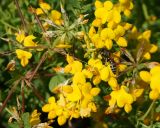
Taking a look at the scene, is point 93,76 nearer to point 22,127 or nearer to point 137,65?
point 137,65

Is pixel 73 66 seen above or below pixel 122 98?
above

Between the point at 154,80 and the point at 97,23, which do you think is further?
the point at 97,23

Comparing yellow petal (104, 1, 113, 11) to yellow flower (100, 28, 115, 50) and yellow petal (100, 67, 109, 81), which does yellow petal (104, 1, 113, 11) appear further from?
yellow petal (100, 67, 109, 81)

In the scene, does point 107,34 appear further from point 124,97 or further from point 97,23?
point 124,97

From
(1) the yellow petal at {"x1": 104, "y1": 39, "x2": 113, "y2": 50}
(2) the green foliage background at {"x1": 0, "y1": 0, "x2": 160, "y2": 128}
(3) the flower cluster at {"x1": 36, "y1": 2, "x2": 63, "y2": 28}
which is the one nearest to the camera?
(1) the yellow petal at {"x1": 104, "y1": 39, "x2": 113, "y2": 50}

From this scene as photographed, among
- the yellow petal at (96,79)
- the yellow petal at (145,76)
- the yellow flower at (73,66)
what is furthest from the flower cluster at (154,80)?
the yellow flower at (73,66)

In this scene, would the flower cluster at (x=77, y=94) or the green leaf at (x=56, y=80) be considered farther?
the green leaf at (x=56, y=80)

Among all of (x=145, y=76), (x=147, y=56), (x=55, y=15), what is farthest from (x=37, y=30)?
(x=145, y=76)

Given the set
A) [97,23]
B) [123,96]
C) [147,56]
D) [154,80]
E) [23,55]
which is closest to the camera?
[154,80]

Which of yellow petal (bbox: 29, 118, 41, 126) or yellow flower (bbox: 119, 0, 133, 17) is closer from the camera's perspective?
yellow petal (bbox: 29, 118, 41, 126)

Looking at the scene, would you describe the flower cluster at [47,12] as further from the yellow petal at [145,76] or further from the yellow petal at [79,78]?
the yellow petal at [145,76]

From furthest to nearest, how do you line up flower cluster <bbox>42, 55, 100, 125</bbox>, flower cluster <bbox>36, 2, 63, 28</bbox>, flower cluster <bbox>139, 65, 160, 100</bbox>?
flower cluster <bbox>36, 2, 63, 28</bbox>, flower cluster <bbox>42, 55, 100, 125</bbox>, flower cluster <bbox>139, 65, 160, 100</bbox>

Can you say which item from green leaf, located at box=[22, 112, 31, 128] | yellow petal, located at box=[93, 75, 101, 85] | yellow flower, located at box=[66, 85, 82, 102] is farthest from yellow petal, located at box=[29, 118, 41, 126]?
yellow petal, located at box=[93, 75, 101, 85]
